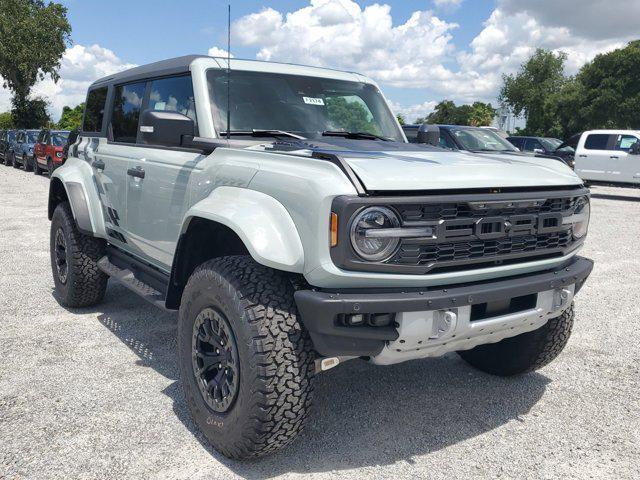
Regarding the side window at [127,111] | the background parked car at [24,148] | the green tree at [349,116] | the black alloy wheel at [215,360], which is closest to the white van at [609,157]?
the green tree at [349,116]

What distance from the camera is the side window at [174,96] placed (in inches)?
143

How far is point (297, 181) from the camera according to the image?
8.33 ft

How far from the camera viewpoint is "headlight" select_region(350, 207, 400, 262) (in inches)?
93.3

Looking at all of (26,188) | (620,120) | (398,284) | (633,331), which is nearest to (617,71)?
(620,120)

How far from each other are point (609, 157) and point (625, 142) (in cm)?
58

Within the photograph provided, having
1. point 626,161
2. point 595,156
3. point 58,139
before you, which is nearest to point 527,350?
point 626,161

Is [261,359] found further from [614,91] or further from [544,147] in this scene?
[614,91]

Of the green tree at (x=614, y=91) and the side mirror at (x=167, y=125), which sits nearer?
the side mirror at (x=167, y=125)

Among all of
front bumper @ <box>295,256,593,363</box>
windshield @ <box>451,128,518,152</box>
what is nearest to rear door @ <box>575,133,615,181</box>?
windshield @ <box>451,128,518,152</box>

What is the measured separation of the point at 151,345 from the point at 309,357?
6.79 feet

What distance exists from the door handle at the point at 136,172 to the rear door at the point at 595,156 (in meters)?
15.5

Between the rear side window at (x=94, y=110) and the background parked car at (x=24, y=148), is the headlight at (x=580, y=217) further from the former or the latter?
the background parked car at (x=24, y=148)

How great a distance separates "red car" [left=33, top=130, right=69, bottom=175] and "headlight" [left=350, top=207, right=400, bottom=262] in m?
17.7

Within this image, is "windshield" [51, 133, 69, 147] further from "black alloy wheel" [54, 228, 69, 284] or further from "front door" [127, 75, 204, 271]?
"front door" [127, 75, 204, 271]
